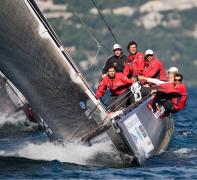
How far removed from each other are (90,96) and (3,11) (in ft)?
5.34

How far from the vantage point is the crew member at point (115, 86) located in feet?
47.2

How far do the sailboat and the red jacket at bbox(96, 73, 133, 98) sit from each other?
977 mm

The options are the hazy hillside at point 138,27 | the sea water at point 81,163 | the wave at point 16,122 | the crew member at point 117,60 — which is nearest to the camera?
the sea water at point 81,163

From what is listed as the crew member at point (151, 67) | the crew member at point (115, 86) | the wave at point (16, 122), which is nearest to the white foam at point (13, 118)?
the wave at point (16, 122)

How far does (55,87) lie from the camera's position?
42.2ft

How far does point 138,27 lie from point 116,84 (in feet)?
457

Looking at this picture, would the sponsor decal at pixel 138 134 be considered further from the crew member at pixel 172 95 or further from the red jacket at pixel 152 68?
the red jacket at pixel 152 68

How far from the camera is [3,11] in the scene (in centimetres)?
1243

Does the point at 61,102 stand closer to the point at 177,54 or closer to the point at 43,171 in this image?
the point at 43,171

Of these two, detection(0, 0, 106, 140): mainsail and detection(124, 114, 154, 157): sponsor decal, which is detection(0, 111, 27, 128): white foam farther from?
detection(0, 0, 106, 140): mainsail

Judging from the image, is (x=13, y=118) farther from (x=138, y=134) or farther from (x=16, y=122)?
(x=138, y=134)

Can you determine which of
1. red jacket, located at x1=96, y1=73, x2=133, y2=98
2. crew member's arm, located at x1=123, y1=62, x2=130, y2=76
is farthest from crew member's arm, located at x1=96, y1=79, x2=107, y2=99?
crew member's arm, located at x1=123, y1=62, x2=130, y2=76

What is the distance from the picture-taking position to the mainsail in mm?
12523

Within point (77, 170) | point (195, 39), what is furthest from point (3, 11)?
point (195, 39)
